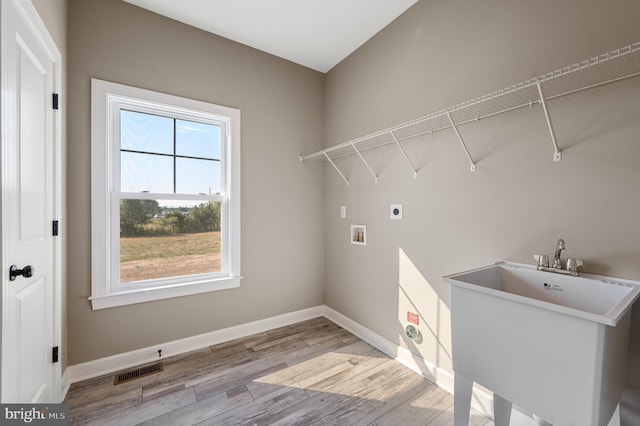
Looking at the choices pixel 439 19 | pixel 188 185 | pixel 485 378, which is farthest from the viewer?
pixel 188 185

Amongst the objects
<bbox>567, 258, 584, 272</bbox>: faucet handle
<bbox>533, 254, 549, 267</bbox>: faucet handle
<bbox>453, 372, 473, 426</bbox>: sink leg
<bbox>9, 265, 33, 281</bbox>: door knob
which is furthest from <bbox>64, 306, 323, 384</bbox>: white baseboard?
<bbox>567, 258, 584, 272</bbox>: faucet handle

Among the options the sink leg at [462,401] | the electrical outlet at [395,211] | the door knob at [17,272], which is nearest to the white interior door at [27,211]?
the door knob at [17,272]

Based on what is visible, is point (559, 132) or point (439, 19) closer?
point (559, 132)

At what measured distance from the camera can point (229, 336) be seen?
8.03ft

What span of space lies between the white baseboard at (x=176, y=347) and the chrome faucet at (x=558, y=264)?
2.18 meters

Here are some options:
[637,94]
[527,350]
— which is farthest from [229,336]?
[637,94]

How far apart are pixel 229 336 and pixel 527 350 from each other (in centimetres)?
227

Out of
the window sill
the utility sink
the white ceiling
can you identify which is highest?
the white ceiling

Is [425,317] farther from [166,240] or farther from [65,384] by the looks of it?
[65,384]

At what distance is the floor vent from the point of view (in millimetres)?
1894

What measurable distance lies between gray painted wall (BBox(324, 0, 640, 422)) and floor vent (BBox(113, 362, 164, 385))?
1.67 metres

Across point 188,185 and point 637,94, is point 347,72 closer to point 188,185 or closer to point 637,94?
point 188,185

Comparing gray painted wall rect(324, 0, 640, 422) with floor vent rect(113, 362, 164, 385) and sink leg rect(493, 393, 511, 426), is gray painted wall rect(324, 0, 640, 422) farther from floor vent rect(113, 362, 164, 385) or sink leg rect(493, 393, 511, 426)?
floor vent rect(113, 362, 164, 385)

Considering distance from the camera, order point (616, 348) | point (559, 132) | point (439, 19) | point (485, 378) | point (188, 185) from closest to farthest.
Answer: point (616, 348)
point (485, 378)
point (559, 132)
point (439, 19)
point (188, 185)
